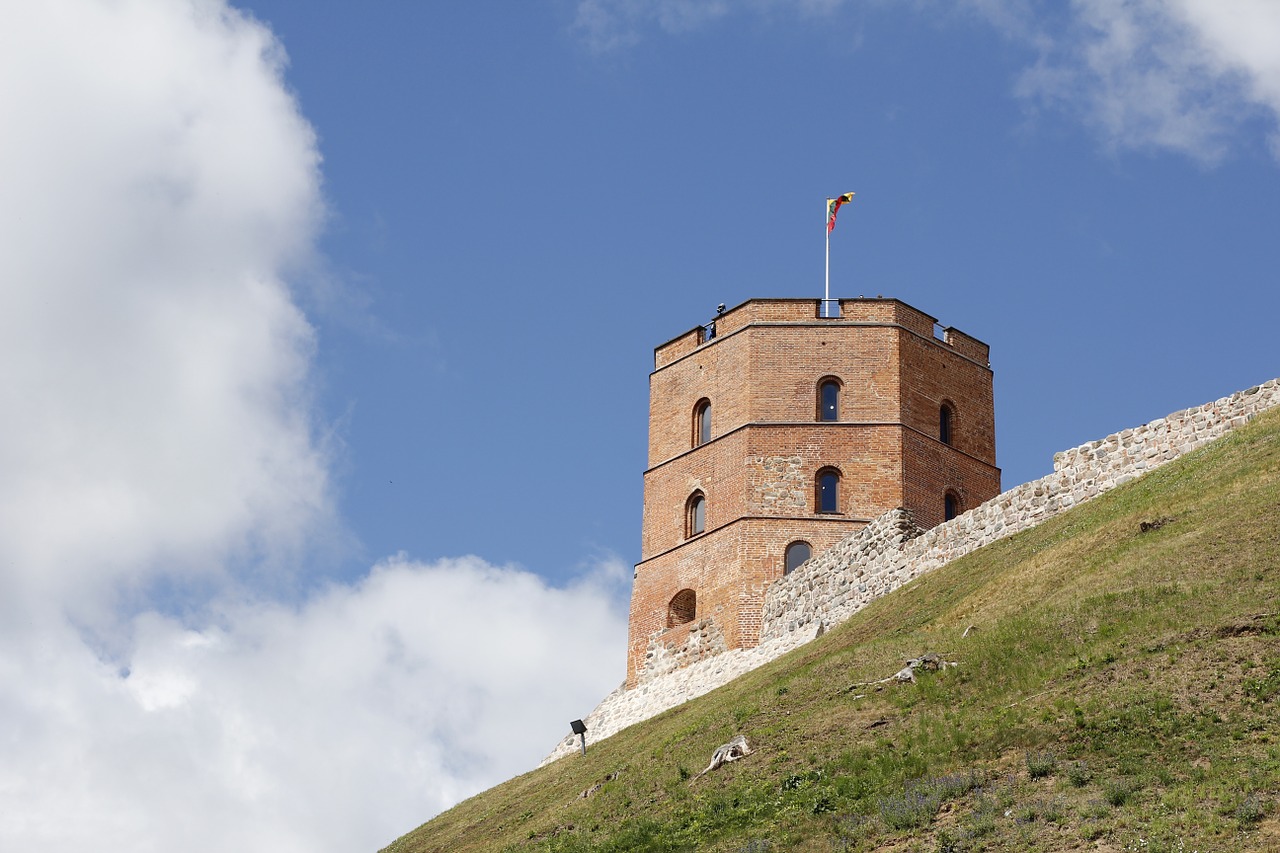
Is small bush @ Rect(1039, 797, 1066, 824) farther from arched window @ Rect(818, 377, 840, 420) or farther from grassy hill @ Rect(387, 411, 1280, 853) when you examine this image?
arched window @ Rect(818, 377, 840, 420)

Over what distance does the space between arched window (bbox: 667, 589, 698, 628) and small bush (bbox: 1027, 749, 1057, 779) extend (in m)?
23.2

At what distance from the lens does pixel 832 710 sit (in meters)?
23.5

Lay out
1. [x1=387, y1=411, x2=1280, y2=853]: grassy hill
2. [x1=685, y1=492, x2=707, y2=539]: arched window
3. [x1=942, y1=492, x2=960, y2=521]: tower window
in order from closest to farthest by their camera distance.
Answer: [x1=387, y1=411, x2=1280, y2=853]: grassy hill, [x1=685, y1=492, x2=707, y2=539]: arched window, [x1=942, y1=492, x2=960, y2=521]: tower window

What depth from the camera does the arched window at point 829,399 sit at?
42719 millimetres

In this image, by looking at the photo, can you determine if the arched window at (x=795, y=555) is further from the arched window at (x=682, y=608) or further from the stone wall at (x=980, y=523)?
the arched window at (x=682, y=608)

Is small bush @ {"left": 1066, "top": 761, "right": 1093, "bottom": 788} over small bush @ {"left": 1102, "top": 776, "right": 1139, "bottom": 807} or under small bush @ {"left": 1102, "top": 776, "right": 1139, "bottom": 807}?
over

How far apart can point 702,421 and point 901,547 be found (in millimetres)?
10092

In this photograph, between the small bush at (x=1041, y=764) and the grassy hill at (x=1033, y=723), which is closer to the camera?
the grassy hill at (x=1033, y=723)

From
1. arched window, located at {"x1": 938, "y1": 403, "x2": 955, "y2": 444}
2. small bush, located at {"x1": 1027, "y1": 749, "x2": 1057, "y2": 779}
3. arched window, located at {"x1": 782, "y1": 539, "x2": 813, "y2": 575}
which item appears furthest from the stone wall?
small bush, located at {"x1": 1027, "y1": 749, "x2": 1057, "y2": 779}

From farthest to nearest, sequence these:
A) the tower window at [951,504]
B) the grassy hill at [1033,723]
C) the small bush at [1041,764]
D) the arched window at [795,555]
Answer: the tower window at [951,504] < the arched window at [795,555] < the small bush at [1041,764] < the grassy hill at [1033,723]

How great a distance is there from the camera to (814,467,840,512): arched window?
41781mm

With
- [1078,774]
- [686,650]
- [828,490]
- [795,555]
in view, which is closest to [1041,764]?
[1078,774]

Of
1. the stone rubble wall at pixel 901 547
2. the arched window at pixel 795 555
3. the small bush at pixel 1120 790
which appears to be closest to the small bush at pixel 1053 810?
the small bush at pixel 1120 790

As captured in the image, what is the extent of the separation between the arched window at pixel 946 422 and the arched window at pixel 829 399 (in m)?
3.05
